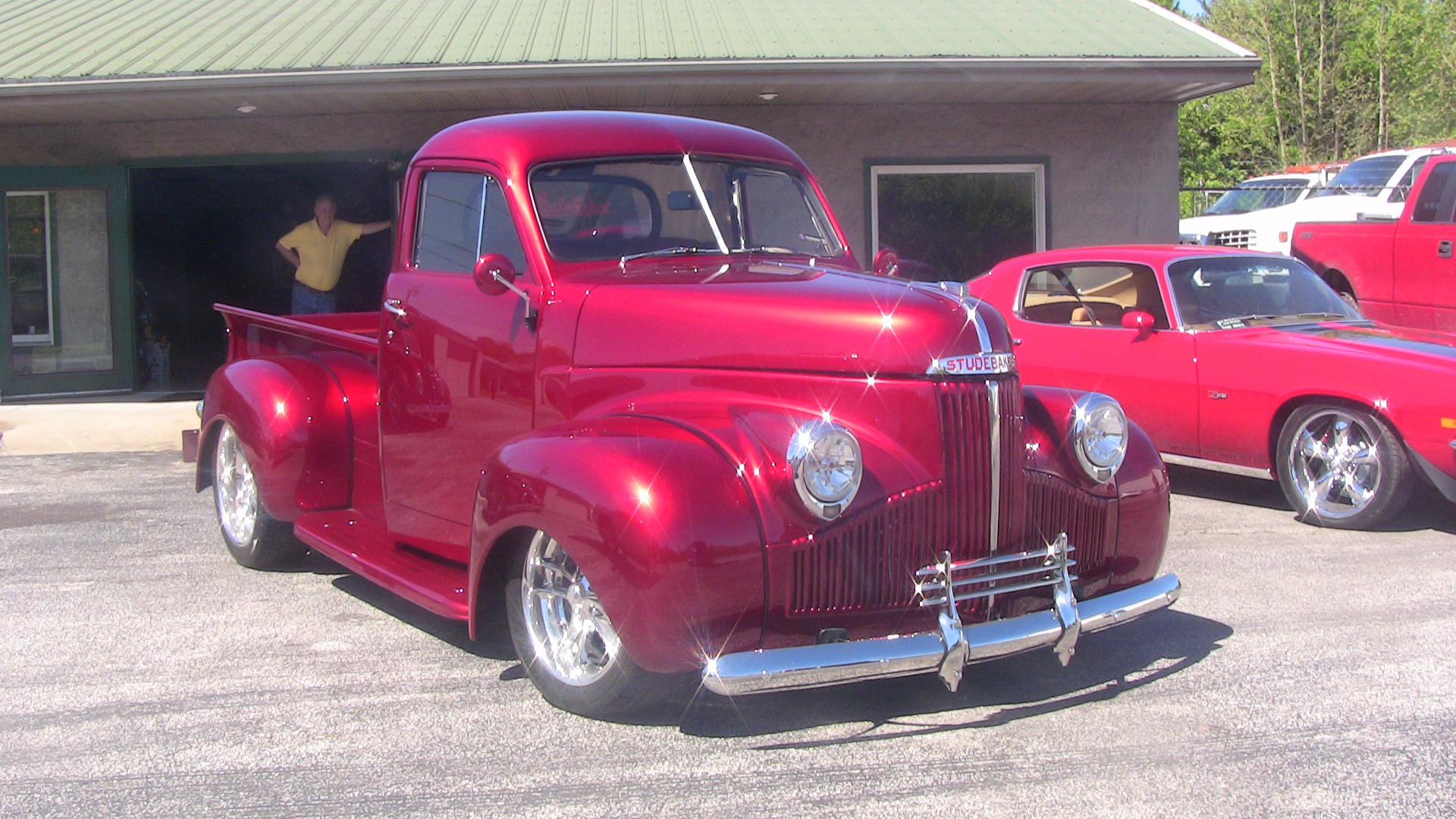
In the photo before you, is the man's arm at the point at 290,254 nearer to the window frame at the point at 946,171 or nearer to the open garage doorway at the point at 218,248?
the open garage doorway at the point at 218,248

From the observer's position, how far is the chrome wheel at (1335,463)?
6.39 meters

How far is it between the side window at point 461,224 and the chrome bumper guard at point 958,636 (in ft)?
6.16

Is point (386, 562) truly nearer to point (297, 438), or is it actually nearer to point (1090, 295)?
point (297, 438)

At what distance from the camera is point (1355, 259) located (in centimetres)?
1105

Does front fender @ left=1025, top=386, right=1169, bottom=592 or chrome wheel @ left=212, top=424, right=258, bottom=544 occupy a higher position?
front fender @ left=1025, top=386, right=1169, bottom=592

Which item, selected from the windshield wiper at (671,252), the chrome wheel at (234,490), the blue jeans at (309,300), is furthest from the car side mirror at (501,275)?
the blue jeans at (309,300)

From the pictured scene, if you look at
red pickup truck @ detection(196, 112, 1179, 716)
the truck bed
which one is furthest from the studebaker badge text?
the truck bed

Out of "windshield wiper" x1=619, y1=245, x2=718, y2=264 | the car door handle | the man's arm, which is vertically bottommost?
the car door handle

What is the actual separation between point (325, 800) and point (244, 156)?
33.4ft

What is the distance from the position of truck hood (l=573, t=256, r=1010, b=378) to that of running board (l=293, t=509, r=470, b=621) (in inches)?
36.7

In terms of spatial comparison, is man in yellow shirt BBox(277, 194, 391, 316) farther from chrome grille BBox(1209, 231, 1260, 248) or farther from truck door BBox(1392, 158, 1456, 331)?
chrome grille BBox(1209, 231, 1260, 248)

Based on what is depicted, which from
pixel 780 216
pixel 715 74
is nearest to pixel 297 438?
pixel 780 216

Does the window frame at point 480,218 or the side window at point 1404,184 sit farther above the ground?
the side window at point 1404,184

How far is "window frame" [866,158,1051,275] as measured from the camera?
12.0 meters
